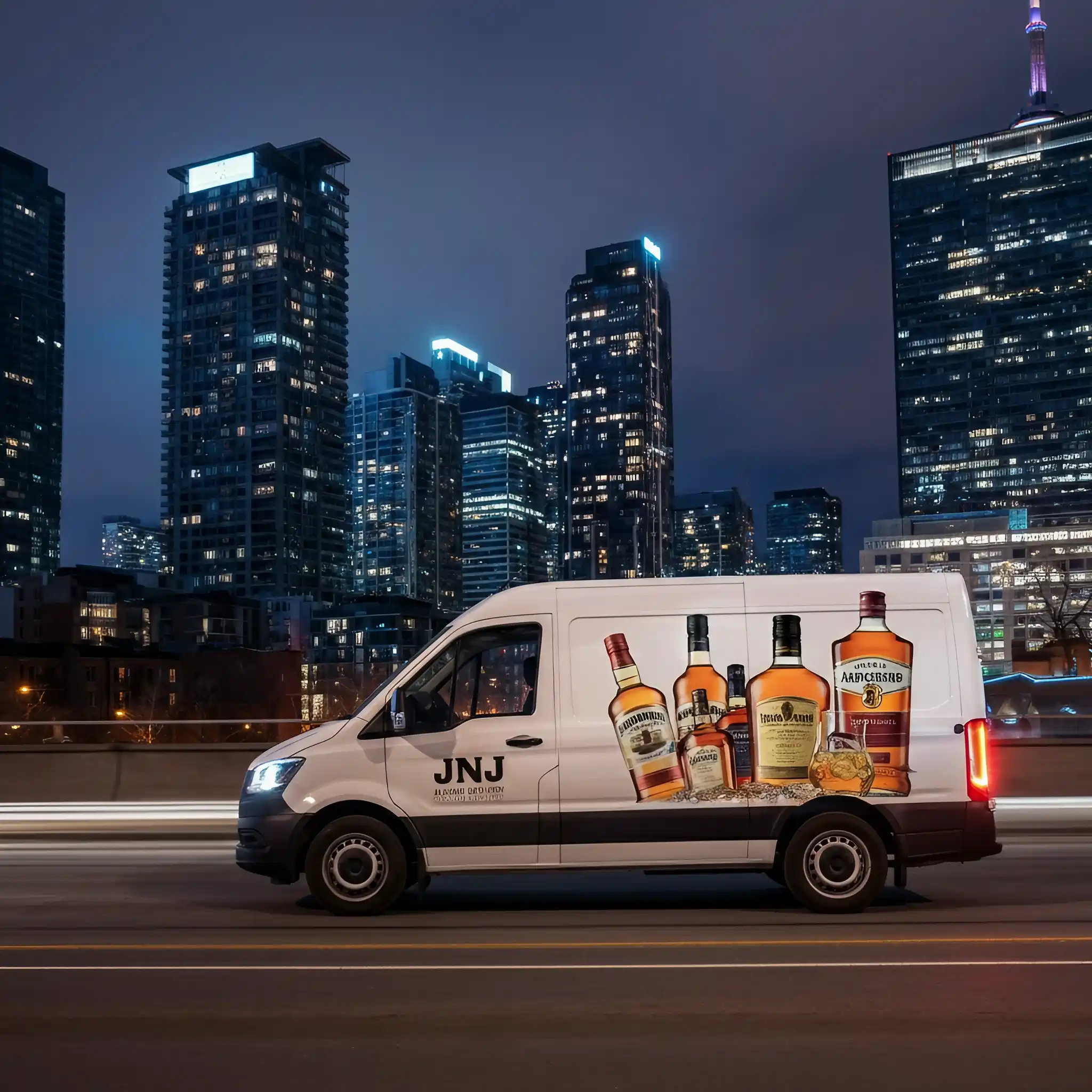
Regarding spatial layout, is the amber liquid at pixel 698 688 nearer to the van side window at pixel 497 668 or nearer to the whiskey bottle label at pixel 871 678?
the whiskey bottle label at pixel 871 678

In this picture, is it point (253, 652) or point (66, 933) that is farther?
point (253, 652)

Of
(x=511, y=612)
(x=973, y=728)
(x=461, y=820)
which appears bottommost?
(x=461, y=820)

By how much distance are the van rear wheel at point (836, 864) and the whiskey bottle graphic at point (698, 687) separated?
3.54ft

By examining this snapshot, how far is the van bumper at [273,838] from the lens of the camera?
9.54 metres

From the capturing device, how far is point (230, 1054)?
587cm

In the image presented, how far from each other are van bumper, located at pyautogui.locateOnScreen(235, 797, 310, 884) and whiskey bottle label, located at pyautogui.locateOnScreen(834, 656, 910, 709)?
409 cm

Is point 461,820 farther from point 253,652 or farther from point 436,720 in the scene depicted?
point 253,652

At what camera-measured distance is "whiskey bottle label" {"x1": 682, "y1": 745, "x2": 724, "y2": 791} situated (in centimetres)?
957

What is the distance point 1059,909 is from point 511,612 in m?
4.63

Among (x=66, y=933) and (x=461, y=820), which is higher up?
(x=461, y=820)

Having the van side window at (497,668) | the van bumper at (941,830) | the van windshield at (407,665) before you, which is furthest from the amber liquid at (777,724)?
the van windshield at (407,665)

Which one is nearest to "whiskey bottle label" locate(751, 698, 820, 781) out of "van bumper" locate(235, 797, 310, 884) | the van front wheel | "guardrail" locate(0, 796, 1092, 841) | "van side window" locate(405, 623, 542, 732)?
"van side window" locate(405, 623, 542, 732)

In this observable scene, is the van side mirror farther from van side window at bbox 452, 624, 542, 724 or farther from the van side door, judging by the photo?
van side window at bbox 452, 624, 542, 724

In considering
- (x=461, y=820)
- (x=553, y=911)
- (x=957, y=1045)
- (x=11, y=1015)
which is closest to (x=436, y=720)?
(x=461, y=820)
